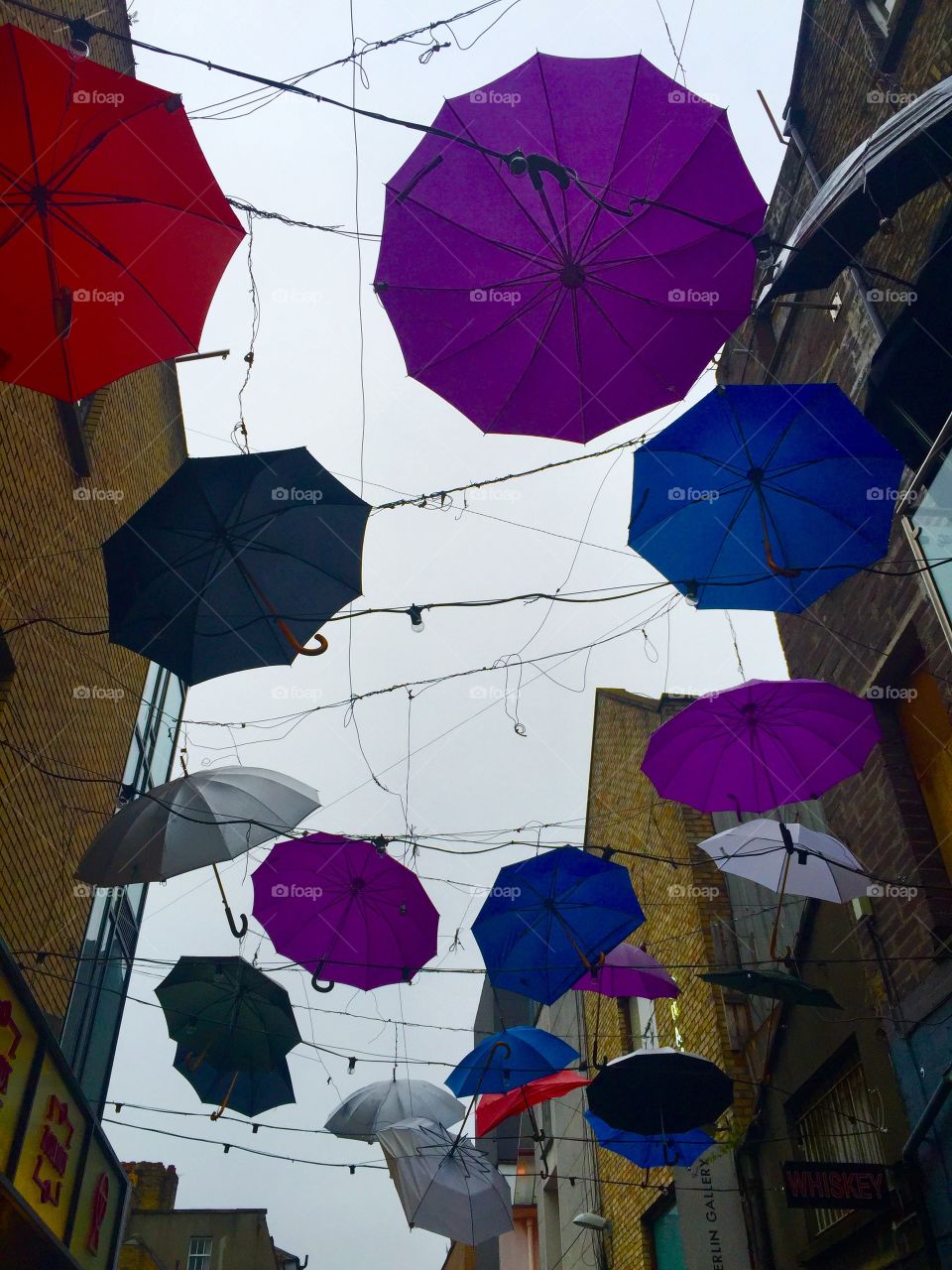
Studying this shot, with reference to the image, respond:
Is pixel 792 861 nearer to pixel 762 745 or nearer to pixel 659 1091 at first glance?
pixel 762 745

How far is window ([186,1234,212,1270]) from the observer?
30703mm

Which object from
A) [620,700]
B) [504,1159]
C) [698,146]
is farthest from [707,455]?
[504,1159]

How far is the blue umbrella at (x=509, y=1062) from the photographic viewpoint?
10.5 metres

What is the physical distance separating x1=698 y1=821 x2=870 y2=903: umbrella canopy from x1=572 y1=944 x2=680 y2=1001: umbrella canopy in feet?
6.88

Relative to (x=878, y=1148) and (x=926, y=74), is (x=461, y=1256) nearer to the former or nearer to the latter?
(x=878, y=1148)

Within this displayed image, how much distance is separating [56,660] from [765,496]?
5971 millimetres

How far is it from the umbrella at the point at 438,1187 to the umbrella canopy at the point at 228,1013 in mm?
2693

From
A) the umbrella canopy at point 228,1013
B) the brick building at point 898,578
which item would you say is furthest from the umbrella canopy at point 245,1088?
the brick building at point 898,578

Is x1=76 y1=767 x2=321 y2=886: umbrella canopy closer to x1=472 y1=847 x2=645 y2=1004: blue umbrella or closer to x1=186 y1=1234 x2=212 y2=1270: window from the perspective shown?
x1=472 y1=847 x2=645 y2=1004: blue umbrella

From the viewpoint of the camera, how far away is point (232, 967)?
31.4 ft

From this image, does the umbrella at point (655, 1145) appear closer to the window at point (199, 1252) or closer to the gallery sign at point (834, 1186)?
the gallery sign at point (834, 1186)

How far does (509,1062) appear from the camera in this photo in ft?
34.5

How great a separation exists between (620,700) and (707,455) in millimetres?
9137

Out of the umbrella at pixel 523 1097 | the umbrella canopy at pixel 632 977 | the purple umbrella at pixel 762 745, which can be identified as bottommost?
the umbrella at pixel 523 1097
